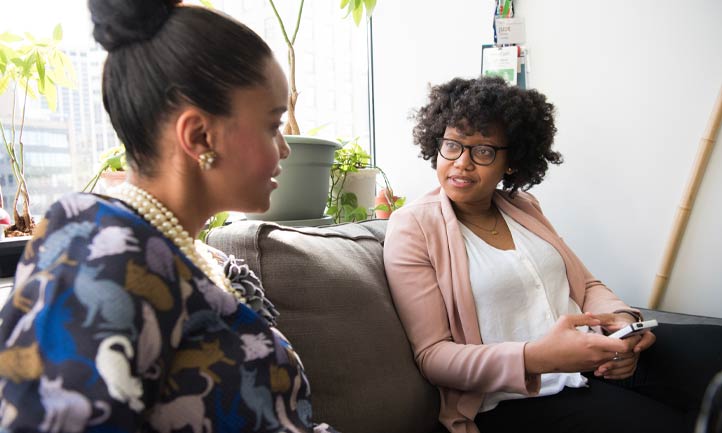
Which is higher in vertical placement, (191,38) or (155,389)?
(191,38)

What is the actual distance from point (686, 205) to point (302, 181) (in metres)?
1.35

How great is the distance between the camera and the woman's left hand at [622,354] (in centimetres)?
103

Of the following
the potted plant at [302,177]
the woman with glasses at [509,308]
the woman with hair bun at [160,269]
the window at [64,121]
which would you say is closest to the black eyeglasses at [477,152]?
the woman with glasses at [509,308]

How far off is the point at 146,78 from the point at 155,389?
337 mm

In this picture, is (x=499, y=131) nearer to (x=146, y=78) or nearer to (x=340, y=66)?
(x=146, y=78)

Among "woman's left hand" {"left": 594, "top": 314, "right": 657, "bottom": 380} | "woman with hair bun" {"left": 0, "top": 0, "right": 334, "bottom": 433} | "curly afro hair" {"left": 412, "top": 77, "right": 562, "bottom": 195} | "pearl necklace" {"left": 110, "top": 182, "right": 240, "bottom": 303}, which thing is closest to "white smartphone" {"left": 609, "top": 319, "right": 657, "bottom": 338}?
"woman's left hand" {"left": 594, "top": 314, "right": 657, "bottom": 380}

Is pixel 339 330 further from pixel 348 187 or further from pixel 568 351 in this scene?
pixel 348 187

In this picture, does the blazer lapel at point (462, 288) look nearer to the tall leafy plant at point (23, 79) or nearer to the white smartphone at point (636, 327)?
the white smartphone at point (636, 327)

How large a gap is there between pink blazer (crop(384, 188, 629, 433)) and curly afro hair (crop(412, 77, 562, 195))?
0.20 meters

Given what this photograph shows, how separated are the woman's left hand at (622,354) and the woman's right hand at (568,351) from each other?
110mm

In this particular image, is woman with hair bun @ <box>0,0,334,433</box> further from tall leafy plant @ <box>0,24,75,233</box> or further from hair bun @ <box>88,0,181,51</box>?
tall leafy plant @ <box>0,24,75,233</box>

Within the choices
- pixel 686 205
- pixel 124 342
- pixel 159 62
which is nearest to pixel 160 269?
pixel 124 342

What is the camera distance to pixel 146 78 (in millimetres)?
538

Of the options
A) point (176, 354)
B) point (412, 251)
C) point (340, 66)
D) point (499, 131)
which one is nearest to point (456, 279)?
point (412, 251)
